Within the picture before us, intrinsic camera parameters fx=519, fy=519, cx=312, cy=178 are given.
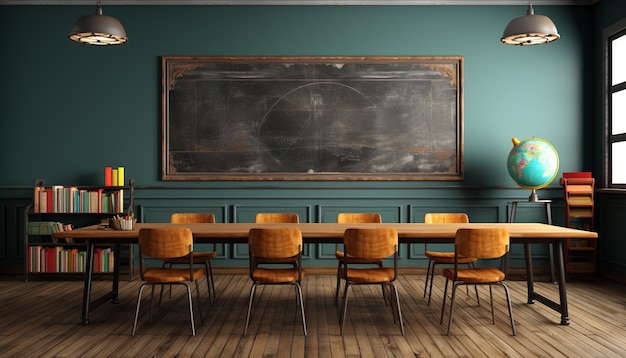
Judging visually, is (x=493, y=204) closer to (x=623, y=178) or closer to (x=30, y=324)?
(x=623, y=178)

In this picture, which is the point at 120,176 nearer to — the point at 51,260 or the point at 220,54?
the point at 51,260

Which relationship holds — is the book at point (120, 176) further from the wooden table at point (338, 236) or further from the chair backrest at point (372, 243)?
the chair backrest at point (372, 243)

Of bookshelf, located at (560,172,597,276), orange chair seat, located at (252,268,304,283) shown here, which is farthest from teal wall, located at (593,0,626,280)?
orange chair seat, located at (252,268,304,283)

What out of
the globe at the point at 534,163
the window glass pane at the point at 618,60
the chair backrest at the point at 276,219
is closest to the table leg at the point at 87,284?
the chair backrest at the point at 276,219

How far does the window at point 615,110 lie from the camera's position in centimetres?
627

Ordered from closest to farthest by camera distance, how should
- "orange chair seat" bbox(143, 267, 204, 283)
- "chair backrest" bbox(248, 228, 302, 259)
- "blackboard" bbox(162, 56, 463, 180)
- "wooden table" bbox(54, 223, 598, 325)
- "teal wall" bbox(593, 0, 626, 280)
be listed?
"chair backrest" bbox(248, 228, 302, 259) < "orange chair seat" bbox(143, 267, 204, 283) < "wooden table" bbox(54, 223, 598, 325) < "teal wall" bbox(593, 0, 626, 280) < "blackboard" bbox(162, 56, 463, 180)

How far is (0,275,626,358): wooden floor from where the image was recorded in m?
3.71

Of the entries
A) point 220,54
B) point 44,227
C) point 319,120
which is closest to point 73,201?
point 44,227

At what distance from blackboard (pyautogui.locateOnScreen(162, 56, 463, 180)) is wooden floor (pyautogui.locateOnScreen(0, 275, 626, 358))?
1689mm

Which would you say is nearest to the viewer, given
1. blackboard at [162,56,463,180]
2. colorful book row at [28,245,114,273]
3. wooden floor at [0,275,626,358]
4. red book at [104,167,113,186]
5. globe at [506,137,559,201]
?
wooden floor at [0,275,626,358]

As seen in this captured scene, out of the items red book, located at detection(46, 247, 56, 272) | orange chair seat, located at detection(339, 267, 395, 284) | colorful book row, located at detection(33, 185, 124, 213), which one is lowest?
red book, located at detection(46, 247, 56, 272)

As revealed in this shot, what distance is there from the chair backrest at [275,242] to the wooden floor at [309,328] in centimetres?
64

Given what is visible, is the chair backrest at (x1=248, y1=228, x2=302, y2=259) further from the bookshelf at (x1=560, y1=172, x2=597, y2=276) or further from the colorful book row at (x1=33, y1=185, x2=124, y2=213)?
the bookshelf at (x1=560, y1=172, x2=597, y2=276)

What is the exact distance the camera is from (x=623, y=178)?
6281 mm
